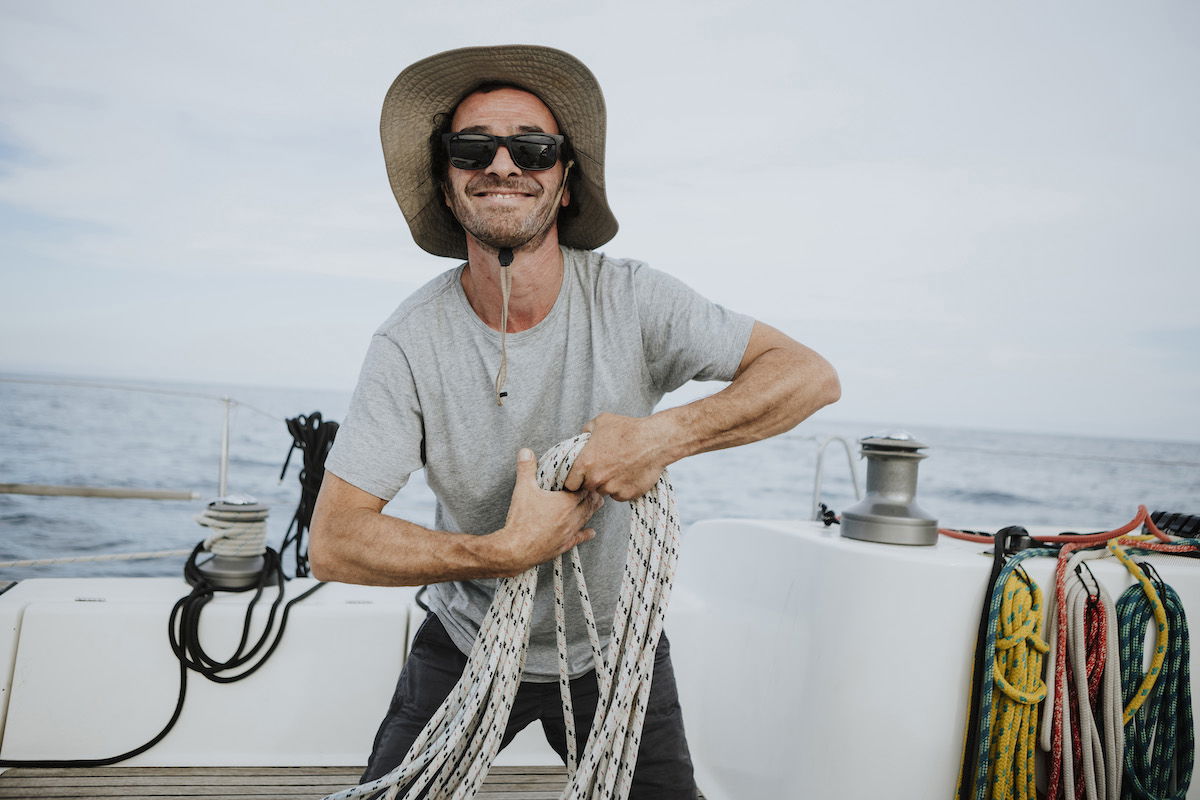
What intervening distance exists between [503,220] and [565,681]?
794 millimetres

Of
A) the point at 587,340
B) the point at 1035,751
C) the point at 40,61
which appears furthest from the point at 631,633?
the point at 40,61

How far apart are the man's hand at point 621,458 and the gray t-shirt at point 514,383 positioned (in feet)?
0.61

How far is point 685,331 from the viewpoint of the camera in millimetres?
1557

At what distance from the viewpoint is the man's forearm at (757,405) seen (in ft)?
4.56

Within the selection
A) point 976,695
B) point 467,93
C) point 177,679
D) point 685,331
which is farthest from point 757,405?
point 177,679

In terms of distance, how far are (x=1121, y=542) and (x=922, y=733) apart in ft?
2.14

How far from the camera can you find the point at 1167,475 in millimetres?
32500

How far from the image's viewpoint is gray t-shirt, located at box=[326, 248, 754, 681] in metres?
1.52

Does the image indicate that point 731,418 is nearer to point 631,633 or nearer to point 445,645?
point 631,633

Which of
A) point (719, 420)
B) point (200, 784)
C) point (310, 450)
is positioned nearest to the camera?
point (719, 420)

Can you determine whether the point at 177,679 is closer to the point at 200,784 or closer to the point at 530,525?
the point at 200,784

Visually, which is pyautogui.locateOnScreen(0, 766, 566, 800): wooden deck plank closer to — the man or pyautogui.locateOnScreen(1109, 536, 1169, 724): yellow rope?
the man

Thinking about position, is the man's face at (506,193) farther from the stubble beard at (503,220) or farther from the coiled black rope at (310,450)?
the coiled black rope at (310,450)

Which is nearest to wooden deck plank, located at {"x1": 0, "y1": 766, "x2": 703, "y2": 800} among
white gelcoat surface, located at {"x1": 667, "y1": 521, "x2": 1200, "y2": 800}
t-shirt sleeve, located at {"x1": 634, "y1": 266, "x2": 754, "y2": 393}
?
white gelcoat surface, located at {"x1": 667, "y1": 521, "x2": 1200, "y2": 800}
